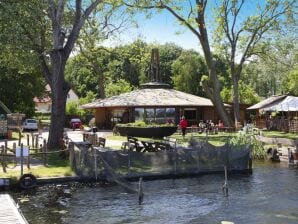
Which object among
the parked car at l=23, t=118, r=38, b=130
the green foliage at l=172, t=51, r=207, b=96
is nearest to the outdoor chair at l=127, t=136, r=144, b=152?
the parked car at l=23, t=118, r=38, b=130

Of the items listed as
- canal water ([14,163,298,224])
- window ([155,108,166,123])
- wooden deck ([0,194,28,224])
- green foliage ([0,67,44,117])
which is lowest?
canal water ([14,163,298,224])

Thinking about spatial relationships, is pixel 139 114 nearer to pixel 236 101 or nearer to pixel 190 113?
pixel 190 113

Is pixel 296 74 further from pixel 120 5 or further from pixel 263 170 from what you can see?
pixel 263 170

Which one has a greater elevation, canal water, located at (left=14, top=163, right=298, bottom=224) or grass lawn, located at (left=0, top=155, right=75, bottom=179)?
grass lawn, located at (left=0, top=155, right=75, bottom=179)

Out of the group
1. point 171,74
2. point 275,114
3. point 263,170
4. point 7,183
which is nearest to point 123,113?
point 275,114

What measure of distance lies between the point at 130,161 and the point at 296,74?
48.5 metres

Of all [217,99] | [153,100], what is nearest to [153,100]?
[153,100]

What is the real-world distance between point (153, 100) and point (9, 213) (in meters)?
38.2

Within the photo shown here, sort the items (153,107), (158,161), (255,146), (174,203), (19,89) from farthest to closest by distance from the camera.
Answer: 1. (19,89)
2. (153,107)
3. (255,146)
4. (158,161)
5. (174,203)

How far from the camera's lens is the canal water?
1642 cm

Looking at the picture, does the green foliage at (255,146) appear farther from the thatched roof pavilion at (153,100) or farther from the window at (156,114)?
the window at (156,114)

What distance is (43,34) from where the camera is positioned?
33.6m

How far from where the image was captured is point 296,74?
6650 cm

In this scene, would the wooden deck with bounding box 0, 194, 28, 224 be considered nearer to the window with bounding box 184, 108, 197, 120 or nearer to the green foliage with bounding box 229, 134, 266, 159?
the green foliage with bounding box 229, 134, 266, 159
